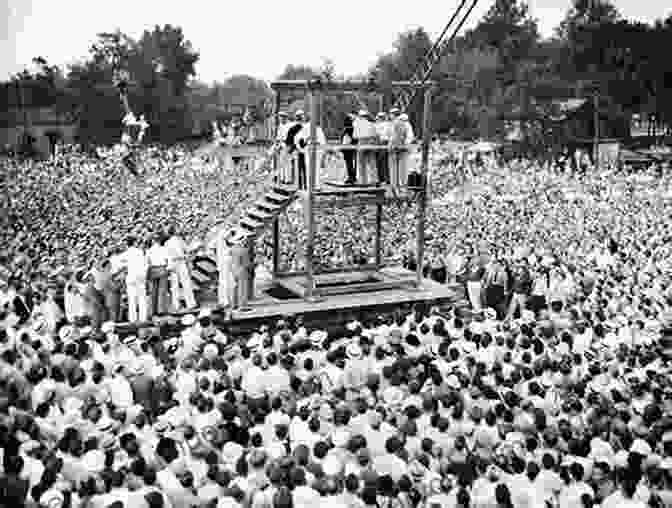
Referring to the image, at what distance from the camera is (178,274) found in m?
12.7

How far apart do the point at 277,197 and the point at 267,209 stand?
0.35 metres

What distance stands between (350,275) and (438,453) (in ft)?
29.5

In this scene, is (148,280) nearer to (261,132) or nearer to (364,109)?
(364,109)

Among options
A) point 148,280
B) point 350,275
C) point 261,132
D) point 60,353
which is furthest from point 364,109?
point 261,132

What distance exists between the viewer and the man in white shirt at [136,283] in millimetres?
11914

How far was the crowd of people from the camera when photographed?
654cm

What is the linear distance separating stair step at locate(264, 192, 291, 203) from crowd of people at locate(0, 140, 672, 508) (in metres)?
2.90

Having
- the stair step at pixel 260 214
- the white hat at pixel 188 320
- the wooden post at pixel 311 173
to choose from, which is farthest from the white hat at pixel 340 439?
the stair step at pixel 260 214

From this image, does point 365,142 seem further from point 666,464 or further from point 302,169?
point 666,464

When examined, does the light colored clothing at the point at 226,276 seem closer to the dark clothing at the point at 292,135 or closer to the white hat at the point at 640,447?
the dark clothing at the point at 292,135

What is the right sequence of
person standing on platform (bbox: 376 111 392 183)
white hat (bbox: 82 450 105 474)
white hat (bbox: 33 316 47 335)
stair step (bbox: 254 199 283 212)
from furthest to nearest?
person standing on platform (bbox: 376 111 392 183), stair step (bbox: 254 199 283 212), white hat (bbox: 33 316 47 335), white hat (bbox: 82 450 105 474)

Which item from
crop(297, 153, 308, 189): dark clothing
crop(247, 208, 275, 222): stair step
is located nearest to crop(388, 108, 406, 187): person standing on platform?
crop(297, 153, 308, 189): dark clothing

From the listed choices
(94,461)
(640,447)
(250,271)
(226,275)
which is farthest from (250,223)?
(640,447)

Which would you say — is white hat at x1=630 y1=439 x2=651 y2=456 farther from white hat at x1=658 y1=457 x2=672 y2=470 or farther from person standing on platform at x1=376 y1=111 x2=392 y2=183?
person standing on platform at x1=376 y1=111 x2=392 y2=183
